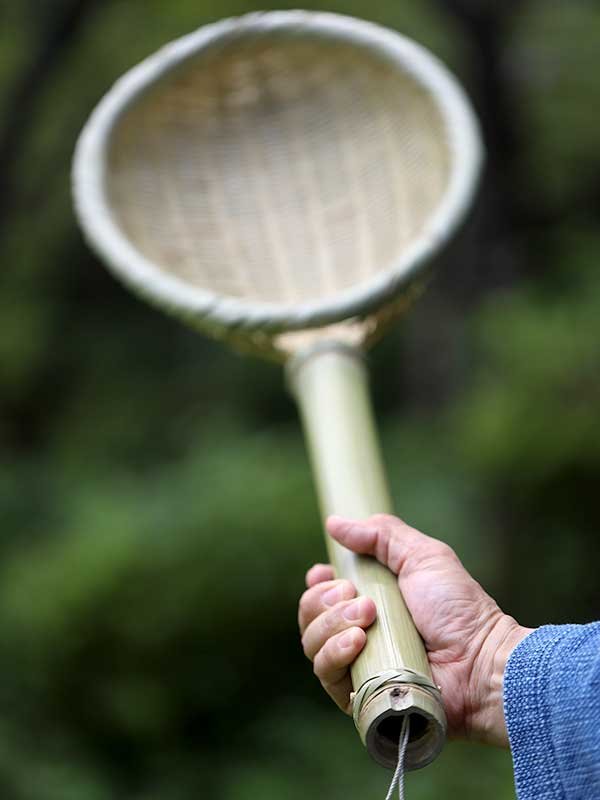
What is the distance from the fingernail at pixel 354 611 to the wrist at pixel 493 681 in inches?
4.5

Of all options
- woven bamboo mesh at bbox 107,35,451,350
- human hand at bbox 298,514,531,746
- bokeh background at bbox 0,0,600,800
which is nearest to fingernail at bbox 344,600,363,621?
human hand at bbox 298,514,531,746

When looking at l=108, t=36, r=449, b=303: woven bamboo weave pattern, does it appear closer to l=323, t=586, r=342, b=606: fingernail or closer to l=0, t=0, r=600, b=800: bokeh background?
l=323, t=586, r=342, b=606: fingernail

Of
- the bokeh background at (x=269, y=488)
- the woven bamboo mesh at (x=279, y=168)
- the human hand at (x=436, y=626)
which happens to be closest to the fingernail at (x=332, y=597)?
the human hand at (x=436, y=626)

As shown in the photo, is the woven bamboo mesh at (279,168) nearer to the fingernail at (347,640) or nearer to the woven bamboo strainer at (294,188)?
the woven bamboo strainer at (294,188)

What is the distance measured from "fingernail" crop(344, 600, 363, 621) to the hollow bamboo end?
8cm

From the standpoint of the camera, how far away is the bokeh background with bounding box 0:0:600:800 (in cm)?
246

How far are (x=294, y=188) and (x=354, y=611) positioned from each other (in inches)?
29.2

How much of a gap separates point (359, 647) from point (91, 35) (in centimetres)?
252

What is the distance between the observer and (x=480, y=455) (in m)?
2.50

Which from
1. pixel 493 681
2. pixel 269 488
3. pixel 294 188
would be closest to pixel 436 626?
pixel 493 681

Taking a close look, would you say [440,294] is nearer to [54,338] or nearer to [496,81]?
[496,81]

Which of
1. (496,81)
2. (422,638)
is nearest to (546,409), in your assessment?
(496,81)

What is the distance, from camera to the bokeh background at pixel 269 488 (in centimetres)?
246

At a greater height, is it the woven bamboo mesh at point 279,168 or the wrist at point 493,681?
the woven bamboo mesh at point 279,168
